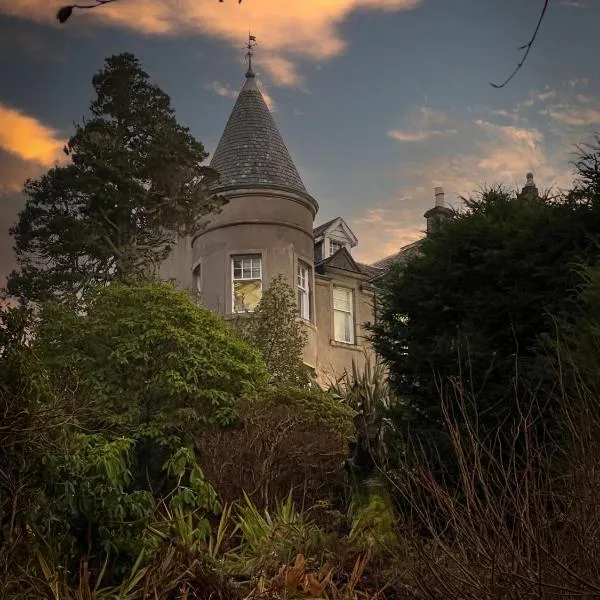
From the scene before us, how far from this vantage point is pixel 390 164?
12477 millimetres

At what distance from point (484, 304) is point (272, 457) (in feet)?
11.7

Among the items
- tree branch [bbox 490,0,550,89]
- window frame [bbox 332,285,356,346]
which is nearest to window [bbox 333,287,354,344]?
window frame [bbox 332,285,356,346]

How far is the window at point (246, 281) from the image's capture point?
24.2 metres

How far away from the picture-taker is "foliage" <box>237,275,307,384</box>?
67.7 ft

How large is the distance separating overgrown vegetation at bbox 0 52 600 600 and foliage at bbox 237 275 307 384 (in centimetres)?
282

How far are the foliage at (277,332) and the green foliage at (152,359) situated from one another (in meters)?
4.76

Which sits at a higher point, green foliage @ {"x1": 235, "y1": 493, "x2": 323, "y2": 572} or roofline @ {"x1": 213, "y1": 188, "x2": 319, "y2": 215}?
roofline @ {"x1": 213, "y1": 188, "x2": 319, "y2": 215}

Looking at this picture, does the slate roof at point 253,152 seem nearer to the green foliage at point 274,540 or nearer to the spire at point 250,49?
the spire at point 250,49

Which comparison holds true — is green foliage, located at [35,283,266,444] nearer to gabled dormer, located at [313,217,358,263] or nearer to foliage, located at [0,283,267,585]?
foliage, located at [0,283,267,585]

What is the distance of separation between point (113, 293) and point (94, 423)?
423cm

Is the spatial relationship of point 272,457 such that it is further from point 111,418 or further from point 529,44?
point 529,44

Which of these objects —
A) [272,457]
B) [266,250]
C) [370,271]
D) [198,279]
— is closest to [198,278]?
[198,279]

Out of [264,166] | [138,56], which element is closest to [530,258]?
[264,166]

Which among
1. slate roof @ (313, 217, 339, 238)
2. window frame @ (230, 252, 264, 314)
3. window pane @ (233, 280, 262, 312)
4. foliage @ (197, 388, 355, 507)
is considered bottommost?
foliage @ (197, 388, 355, 507)
